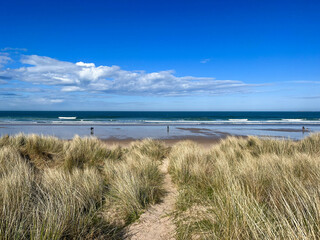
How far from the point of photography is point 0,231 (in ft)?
8.71

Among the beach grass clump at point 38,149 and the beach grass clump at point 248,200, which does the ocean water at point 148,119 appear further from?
the beach grass clump at point 248,200

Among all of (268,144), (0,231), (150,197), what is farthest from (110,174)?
(268,144)

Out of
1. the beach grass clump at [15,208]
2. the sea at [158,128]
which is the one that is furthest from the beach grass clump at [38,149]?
the sea at [158,128]

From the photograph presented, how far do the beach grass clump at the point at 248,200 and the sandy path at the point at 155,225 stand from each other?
19 centimetres

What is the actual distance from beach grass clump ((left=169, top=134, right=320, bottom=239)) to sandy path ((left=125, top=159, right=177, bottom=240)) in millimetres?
194

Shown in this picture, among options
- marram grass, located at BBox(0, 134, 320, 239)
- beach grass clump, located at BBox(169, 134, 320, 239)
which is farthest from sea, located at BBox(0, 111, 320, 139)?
marram grass, located at BBox(0, 134, 320, 239)

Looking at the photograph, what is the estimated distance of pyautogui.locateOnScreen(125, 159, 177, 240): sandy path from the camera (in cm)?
368

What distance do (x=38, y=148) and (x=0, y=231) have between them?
6.60 meters

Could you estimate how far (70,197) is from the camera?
380 cm

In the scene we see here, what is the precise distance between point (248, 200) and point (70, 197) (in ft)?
9.21

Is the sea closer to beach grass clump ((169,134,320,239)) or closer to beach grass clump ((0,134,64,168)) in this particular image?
beach grass clump ((169,134,320,239))

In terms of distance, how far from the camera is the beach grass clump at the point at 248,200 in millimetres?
2689

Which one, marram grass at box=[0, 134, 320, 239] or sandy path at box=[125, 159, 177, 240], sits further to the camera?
sandy path at box=[125, 159, 177, 240]

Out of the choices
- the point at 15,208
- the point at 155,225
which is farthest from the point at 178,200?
the point at 15,208
